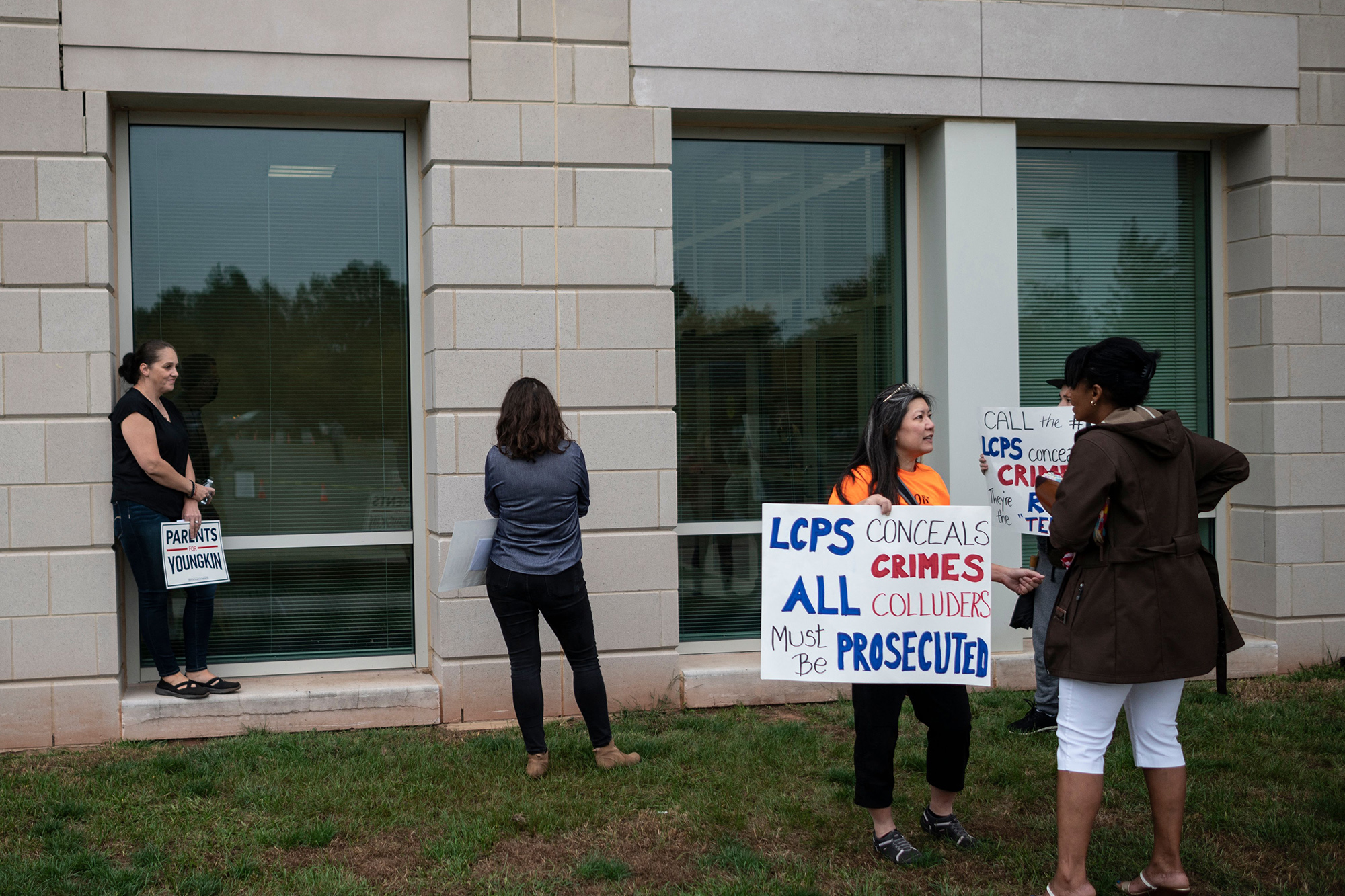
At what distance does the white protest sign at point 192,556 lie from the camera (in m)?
6.91

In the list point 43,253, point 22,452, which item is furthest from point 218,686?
point 43,253

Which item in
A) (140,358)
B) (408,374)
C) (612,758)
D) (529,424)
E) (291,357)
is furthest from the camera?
(408,374)

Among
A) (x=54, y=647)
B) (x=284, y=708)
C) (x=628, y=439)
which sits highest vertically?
(x=628, y=439)

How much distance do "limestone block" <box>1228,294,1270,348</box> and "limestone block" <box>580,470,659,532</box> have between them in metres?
4.64

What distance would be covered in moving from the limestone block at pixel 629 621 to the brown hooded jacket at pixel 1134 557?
3.73 m

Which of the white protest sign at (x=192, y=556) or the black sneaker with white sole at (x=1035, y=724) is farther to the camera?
the white protest sign at (x=192, y=556)

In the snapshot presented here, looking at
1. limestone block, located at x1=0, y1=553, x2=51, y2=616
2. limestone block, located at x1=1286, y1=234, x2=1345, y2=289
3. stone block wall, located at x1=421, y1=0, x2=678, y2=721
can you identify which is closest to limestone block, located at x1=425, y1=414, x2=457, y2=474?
stone block wall, located at x1=421, y1=0, x2=678, y2=721

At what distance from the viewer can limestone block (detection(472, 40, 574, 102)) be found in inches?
287

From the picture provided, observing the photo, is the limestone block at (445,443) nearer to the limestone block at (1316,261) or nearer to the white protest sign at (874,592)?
the white protest sign at (874,592)

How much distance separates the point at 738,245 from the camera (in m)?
8.12

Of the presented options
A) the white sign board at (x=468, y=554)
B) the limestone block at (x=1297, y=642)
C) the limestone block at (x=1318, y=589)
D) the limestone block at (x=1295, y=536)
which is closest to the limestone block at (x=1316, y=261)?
the limestone block at (x=1295, y=536)

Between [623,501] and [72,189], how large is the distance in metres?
3.83

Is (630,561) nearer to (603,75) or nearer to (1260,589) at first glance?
(603,75)

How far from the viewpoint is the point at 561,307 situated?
291 inches
